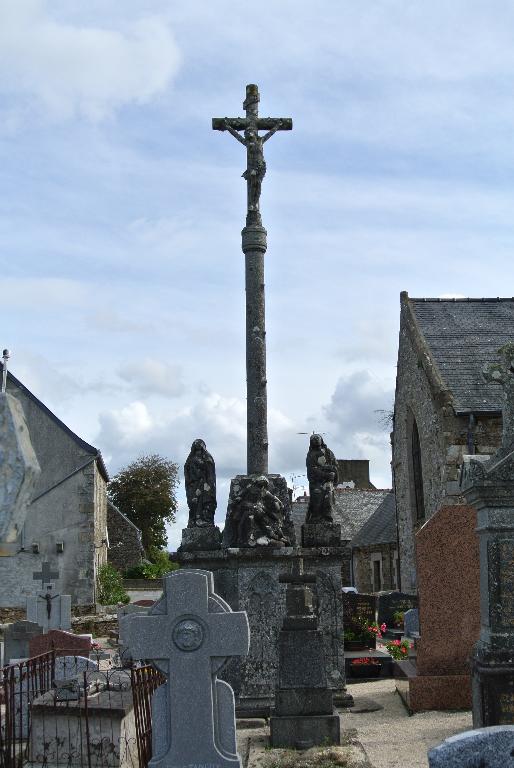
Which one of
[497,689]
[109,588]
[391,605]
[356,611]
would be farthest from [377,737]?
[109,588]

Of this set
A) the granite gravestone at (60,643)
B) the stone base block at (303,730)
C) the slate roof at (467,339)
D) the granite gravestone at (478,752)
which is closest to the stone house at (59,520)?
the slate roof at (467,339)

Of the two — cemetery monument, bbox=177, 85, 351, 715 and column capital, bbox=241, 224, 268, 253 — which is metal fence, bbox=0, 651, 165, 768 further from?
column capital, bbox=241, 224, 268, 253

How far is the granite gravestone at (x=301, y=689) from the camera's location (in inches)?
335

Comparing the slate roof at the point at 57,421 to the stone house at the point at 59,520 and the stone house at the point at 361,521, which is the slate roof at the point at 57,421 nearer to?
the stone house at the point at 59,520

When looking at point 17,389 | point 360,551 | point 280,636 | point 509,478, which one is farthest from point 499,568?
point 360,551

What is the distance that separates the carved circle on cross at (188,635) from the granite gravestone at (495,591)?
8.56 ft

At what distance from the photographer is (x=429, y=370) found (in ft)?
67.7

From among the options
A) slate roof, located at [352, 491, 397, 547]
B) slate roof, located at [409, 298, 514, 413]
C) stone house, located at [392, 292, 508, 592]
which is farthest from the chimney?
slate roof, located at [409, 298, 514, 413]

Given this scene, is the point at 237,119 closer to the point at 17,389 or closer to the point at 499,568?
the point at 499,568

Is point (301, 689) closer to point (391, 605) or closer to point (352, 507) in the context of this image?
point (391, 605)

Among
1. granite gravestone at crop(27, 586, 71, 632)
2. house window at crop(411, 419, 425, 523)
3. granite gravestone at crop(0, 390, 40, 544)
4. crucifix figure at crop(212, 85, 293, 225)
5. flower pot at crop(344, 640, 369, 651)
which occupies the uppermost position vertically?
crucifix figure at crop(212, 85, 293, 225)

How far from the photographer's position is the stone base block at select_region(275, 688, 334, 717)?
869cm

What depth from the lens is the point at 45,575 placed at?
22.8 m

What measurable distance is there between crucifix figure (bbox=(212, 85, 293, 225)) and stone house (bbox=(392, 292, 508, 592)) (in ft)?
24.3
